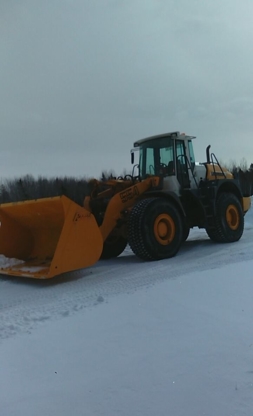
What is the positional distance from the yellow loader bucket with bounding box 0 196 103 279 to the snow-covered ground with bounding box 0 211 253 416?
12.3 inches

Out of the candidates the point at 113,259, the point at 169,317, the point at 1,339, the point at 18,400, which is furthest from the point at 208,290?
the point at 113,259

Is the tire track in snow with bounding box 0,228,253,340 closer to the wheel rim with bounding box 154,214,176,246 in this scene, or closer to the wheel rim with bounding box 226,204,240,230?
the wheel rim with bounding box 154,214,176,246

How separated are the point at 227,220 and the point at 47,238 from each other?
3.90m

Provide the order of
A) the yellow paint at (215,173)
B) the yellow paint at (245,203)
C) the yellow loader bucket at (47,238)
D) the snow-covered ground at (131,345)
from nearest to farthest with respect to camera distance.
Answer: the snow-covered ground at (131,345) → the yellow loader bucket at (47,238) → the yellow paint at (215,173) → the yellow paint at (245,203)

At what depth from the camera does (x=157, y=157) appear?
8961 millimetres

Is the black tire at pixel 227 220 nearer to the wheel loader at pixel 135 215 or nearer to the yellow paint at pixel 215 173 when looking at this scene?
the wheel loader at pixel 135 215

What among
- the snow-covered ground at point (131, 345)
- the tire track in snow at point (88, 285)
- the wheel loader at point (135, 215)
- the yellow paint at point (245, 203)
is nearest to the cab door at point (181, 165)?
the wheel loader at point (135, 215)

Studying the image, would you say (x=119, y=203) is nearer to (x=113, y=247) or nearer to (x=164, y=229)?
(x=164, y=229)

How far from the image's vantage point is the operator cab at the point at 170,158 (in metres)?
8.76

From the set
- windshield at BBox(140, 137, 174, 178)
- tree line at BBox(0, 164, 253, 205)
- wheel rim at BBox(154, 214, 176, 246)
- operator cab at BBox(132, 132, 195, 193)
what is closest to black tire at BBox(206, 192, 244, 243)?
operator cab at BBox(132, 132, 195, 193)

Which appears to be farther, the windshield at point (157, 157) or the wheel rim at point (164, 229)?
the windshield at point (157, 157)

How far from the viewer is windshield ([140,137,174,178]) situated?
8.81m

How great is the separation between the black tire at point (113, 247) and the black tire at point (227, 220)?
1.83 metres

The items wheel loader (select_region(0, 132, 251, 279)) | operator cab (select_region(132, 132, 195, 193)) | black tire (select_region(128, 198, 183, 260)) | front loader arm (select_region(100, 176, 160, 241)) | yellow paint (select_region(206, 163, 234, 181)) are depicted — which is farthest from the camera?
yellow paint (select_region(206, 163, 234, 181))
